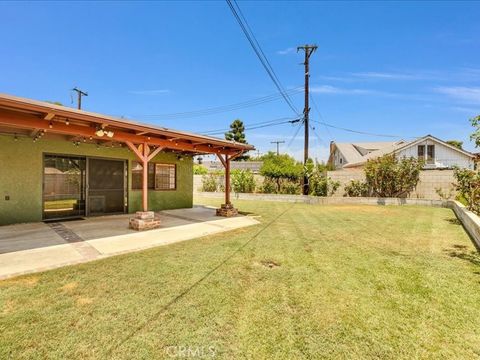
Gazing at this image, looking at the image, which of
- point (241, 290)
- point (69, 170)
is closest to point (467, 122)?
point (241, 290)

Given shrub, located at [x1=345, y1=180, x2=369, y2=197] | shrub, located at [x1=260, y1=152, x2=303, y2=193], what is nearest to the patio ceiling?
shrub, located at [x1=260, y1=152, x2=303, y2=193]

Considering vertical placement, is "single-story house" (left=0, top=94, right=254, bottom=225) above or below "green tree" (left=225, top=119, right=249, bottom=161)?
below

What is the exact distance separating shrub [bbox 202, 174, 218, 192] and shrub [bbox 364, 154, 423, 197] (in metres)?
9.81

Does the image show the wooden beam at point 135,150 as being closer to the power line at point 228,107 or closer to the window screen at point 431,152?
the power line at point 228,107

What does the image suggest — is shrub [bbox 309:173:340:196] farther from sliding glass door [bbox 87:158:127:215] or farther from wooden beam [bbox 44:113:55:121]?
wooden beam [bbox 44:113:55:121]

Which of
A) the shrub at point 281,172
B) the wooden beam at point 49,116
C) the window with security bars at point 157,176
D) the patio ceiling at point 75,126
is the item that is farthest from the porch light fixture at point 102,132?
the shrub at point 281,172

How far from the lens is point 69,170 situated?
8.32 meters

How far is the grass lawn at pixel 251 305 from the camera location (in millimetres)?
2158

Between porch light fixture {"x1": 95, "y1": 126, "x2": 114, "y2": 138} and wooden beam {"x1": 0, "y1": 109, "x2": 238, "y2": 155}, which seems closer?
wooden beam {"x1": 0, "y1": 109, "x2": 238, "y2": 155}

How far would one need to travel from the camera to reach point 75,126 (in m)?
5.67

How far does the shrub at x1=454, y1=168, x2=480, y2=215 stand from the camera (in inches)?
289

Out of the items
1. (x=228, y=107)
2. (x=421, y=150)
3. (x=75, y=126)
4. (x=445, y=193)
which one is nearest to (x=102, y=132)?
(x=75, y=126)

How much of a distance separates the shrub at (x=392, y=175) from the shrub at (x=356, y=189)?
264mm

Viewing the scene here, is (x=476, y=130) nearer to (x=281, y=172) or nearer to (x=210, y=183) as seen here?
(x=281, y=172)
